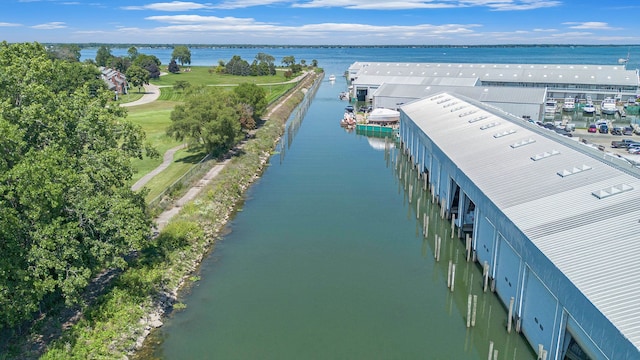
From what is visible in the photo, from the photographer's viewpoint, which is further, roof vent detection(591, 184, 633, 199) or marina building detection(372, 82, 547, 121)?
marina building detection(372, 82, 547, 121)

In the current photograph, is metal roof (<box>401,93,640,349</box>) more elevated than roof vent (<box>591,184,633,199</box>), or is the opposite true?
roof vent (<box>591,184,633,199</box>)

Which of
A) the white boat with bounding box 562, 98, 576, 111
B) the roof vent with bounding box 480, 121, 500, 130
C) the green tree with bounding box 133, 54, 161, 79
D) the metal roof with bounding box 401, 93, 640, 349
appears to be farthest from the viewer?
the green tree with bounding box 133, 54, 161, 79

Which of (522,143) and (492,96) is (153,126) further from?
(522,143)

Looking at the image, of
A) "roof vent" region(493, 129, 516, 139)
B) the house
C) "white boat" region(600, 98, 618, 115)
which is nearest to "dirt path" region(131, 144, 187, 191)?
"roof vent" region(493, 129, 516, 139)

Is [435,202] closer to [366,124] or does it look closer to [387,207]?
[387,207]

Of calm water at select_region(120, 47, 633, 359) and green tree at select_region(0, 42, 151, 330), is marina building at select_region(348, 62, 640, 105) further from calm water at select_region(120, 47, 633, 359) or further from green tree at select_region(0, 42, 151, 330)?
green tree at select_region(0, 42, 151, 330)

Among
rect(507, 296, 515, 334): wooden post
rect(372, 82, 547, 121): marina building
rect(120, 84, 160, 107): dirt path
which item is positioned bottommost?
rect(507, 296, 515, 334): wooden post
